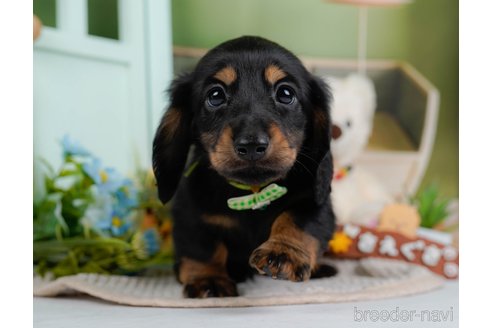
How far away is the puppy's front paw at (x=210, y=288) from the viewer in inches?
70.3

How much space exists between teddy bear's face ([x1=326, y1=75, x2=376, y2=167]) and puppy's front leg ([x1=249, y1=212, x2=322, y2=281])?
121 centimetres

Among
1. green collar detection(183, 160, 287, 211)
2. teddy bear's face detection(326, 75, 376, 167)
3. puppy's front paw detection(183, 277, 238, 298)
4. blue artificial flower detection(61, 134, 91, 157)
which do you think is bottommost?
puppy's front paw detection(183, 277, 238, 298)

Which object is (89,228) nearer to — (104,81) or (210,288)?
(210,288)

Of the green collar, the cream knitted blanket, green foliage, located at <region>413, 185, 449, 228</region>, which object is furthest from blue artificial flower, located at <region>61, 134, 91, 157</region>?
green foliage, located at <region>413, 185, 449, 228</region>

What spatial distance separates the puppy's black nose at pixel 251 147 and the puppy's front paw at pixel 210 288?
0.48 metres

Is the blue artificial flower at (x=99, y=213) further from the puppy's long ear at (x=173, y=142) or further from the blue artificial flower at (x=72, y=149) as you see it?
the puppy's long ear at (x=173, y=142)

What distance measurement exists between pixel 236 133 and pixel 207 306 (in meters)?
0.51

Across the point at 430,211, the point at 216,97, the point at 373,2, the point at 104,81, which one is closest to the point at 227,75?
the point at 216,97

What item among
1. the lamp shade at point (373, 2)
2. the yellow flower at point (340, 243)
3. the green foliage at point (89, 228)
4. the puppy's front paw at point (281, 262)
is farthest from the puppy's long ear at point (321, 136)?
the lamp shade at point (373, 2)

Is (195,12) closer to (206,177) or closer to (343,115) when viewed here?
(343,115)

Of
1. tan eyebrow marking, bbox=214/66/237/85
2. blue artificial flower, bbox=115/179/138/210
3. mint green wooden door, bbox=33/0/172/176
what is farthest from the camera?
mint green wooden door, bbox=33/0/172/176

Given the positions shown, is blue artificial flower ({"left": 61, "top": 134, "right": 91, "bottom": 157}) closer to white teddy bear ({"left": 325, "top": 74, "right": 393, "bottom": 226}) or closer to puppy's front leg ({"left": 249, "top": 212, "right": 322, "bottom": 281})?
puppy's front leg ({"left": 249, "top": 212, "right": 322, "bottom": 281})

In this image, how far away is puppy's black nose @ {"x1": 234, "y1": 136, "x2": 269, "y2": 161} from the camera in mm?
1475
